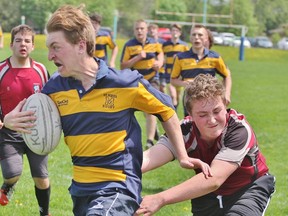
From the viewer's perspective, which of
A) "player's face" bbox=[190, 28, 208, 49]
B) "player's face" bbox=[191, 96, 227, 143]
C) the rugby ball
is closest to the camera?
"player's face" bbox=[191, 96, 227, 143]

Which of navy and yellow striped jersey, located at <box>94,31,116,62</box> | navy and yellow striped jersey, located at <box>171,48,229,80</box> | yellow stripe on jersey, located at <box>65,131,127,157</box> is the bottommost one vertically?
navy and yellow striped jersey, located at <box>94,31,116,62</box>

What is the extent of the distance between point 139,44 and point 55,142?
9242 mm

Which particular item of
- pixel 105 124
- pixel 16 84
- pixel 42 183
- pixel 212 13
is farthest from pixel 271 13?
pixel 105 124

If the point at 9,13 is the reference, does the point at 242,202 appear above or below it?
above

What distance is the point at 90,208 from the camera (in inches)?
153

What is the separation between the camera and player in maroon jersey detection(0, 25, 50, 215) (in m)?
6.27

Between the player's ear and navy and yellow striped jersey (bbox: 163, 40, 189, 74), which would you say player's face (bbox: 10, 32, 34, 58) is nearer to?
the player's ear

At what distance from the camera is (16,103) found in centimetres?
643

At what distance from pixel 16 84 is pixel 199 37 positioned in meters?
4.05

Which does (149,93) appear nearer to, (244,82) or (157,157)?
(157,157)

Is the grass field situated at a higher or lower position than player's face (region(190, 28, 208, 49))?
lower

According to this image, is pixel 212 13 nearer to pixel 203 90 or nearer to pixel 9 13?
pixel 9 13

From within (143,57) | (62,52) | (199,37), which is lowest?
(143,57)

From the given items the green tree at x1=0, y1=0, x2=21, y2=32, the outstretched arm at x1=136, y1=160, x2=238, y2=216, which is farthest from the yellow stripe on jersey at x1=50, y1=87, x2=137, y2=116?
the green tree at x1=0, y1=0, x2=21, y2=32
